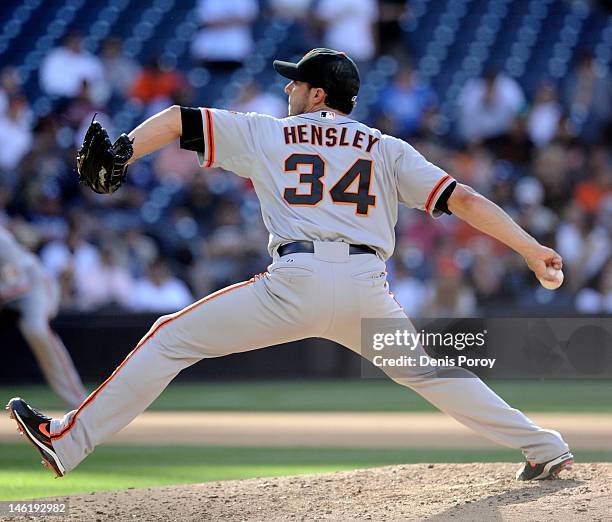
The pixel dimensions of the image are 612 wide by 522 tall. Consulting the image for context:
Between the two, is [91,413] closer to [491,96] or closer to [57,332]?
[57,332]

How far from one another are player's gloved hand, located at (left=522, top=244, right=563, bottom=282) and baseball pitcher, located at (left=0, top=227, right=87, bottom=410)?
4446 millimetres

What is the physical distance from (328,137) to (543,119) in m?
9.04

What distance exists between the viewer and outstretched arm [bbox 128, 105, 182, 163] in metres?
3.98

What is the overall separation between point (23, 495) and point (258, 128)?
1995 mm

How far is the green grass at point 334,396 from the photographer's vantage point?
8.59 metres

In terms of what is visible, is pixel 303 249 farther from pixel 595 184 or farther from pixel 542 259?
pixel 595 184

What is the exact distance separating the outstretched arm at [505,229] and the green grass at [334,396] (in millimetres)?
4187

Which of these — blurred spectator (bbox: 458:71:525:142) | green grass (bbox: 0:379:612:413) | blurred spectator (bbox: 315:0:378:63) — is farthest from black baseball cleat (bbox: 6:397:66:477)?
blurred spectator (bbox: 315:0:378:63)

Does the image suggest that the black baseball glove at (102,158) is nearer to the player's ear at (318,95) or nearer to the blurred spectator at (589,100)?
the player's ear at (318,95)

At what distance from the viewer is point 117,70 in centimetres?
1266

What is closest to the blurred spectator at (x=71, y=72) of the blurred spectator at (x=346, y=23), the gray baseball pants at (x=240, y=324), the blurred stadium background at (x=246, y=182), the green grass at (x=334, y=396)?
the blurred stadium background at (x=246, y=182)

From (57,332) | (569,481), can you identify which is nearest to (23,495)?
(569,481)

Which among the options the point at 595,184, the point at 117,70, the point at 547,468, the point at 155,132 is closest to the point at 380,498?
the point at 547,468

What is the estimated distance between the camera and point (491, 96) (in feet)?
41.2
